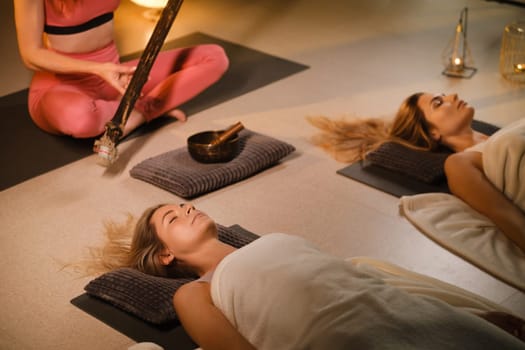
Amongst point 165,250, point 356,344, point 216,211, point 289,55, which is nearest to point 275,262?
point 356,344

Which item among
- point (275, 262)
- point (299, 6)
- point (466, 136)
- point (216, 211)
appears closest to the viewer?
point (275, 262)

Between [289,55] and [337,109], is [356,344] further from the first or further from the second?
[289,55]

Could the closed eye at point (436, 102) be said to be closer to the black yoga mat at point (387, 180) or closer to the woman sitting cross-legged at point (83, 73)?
the black yoga mat at point (387, 180)

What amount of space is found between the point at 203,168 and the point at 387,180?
28.6 inches

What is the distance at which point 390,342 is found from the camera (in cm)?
190

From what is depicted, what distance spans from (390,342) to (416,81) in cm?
265

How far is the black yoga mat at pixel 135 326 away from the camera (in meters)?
2.39

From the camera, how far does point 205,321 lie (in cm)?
215

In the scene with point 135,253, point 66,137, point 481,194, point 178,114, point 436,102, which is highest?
point 436,102

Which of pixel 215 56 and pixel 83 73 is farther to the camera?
pixel 215 56

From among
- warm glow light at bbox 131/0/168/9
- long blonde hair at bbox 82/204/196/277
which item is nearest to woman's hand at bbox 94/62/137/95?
long blonde hair at bbox 82/204/196/277

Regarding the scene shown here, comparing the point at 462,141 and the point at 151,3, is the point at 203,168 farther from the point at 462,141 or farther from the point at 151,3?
the point at 151,3

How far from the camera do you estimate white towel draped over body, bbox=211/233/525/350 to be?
192 centimetres

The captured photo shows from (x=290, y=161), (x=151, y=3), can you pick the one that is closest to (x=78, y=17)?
(x=290, y=161)
